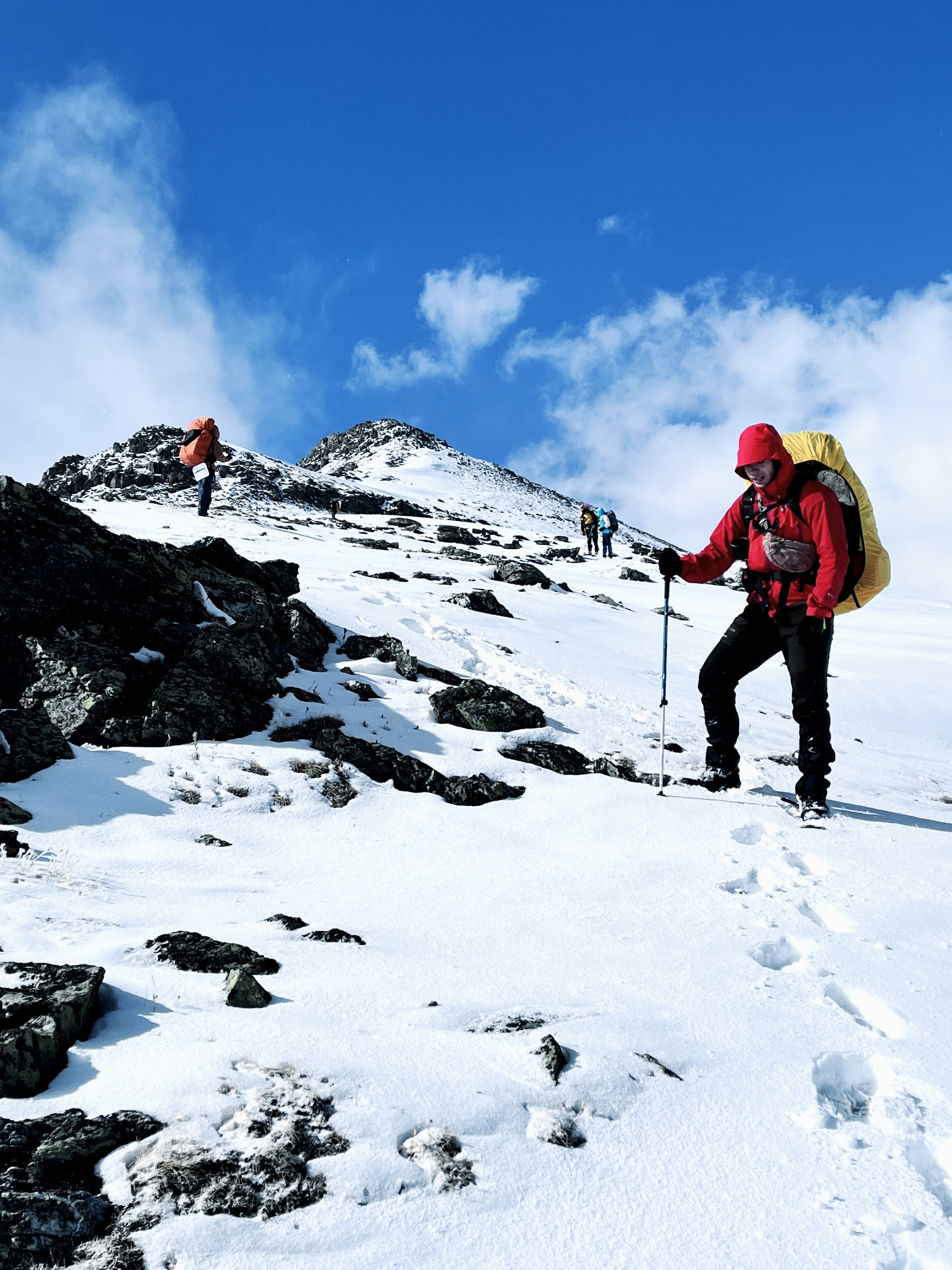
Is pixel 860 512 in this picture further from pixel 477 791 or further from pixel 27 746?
pixel 27 746

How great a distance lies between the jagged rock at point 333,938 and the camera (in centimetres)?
361

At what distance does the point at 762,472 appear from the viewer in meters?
5.83

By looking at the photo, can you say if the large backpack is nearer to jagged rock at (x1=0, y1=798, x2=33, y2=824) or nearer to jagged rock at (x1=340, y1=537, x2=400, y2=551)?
jagged rock at (x1=0, y1=798, x2=33, y2=824)

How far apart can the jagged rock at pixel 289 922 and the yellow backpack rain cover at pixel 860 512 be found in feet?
14.8

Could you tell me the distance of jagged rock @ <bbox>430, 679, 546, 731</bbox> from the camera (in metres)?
7.75

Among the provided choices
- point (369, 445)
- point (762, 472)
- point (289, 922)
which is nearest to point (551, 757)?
point (762, 472)

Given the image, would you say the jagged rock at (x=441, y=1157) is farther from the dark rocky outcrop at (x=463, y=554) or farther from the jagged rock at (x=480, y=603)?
the dark rocky outcrop at (x=463, y=554)

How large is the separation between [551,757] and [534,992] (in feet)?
12.5

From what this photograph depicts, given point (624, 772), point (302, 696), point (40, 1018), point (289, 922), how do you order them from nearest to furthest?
point (40, 1018) < point (289, 922) < point (624, 772) < point (302, 696)

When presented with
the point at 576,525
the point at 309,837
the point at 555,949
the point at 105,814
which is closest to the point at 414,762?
the point at 309,837

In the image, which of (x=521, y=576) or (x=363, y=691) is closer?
(x=363, y=691)

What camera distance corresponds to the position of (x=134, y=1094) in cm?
226

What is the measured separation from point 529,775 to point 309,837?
2.07m

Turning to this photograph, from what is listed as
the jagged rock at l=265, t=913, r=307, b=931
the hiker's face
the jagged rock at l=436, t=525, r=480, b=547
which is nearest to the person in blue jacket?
the jagged rock at l=436, t=525, r=480, b=547
